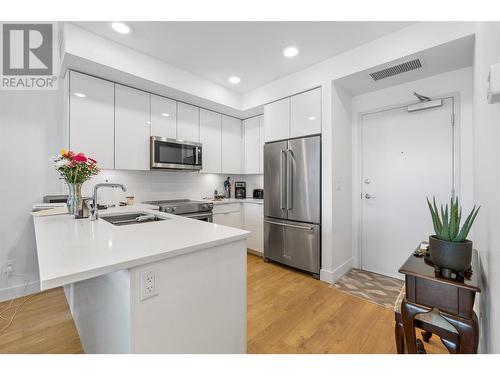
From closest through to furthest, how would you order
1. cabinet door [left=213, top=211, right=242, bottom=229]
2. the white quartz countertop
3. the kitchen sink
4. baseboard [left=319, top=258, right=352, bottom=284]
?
the white quartz countertop → the kitchen sink → baseboard [left=319, top=258, right=352, bottom=284] → cabinet door [left=213, top=211, right=242, bottom=229]

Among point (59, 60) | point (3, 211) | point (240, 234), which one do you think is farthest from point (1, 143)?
point (240, 234)

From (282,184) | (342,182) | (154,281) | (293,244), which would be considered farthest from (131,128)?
(342,182)

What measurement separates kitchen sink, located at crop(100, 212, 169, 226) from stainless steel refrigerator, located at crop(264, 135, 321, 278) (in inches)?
66.4

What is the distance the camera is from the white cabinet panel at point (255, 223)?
3533 millimetres

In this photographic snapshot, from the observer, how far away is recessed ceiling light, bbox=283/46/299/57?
245 centimetres

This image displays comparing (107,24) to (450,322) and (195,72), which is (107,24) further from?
(450,322)

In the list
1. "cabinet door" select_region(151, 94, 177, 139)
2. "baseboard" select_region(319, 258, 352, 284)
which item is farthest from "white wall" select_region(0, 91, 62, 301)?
"baseboard" select_region(319, 258, 352, 284)

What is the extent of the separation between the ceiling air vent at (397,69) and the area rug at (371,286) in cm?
238

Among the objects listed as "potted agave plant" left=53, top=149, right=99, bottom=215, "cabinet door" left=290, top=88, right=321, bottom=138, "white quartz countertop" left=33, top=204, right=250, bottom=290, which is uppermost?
"cabinet door" left=290, top=88, right=321, bottom=138

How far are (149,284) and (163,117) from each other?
264 cm

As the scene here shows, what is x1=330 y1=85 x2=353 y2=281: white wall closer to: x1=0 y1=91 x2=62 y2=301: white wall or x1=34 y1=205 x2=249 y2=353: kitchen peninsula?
x1=34 y1=205 x2=249 y2=353: kitchen peninsula

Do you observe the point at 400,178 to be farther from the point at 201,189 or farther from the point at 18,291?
the point at 18,291

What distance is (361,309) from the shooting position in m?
2.12
